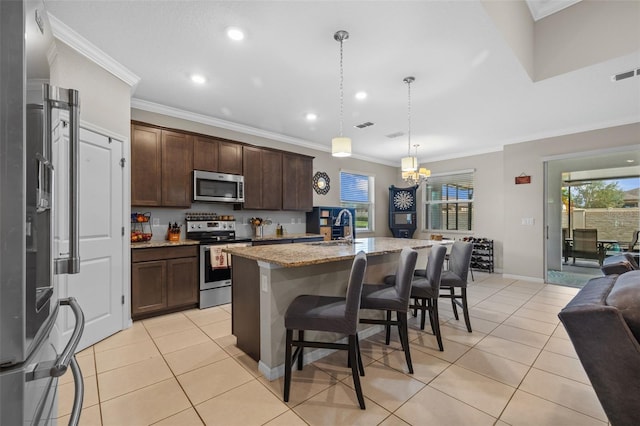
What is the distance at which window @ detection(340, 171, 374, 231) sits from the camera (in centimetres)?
666

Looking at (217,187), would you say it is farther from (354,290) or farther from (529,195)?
(529,195)

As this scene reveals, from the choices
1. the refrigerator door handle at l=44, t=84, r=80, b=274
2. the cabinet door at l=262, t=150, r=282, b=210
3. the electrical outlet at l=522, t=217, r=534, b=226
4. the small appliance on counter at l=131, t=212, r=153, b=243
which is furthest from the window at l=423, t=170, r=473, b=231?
the refrigerator door handle at l=44, t=84, r=80, b=274

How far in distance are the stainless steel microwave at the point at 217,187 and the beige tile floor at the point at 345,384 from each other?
5.92ft

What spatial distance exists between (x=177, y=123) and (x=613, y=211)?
822cm

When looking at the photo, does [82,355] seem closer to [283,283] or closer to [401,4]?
[283,283]

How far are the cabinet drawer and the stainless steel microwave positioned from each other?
0.75m

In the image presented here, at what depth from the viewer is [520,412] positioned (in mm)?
1770

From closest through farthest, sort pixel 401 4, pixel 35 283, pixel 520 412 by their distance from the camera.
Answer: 1. pixel 35 283
2. pixel 520 412
3. pixel 401 4

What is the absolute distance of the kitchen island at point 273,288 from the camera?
2092 mm

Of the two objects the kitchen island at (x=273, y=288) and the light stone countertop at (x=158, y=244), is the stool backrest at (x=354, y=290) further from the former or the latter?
the light stone countertop at (x=158, y=244)

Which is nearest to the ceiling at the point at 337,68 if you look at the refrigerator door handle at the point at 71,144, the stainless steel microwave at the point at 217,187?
the stainless steel microwave at the point at 217,187

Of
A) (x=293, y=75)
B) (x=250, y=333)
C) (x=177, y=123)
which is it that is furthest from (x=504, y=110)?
(x=177, y=123)

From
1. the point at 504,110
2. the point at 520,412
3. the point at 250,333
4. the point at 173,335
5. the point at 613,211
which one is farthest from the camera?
the point at 613,211

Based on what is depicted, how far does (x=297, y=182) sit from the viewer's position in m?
5.25
